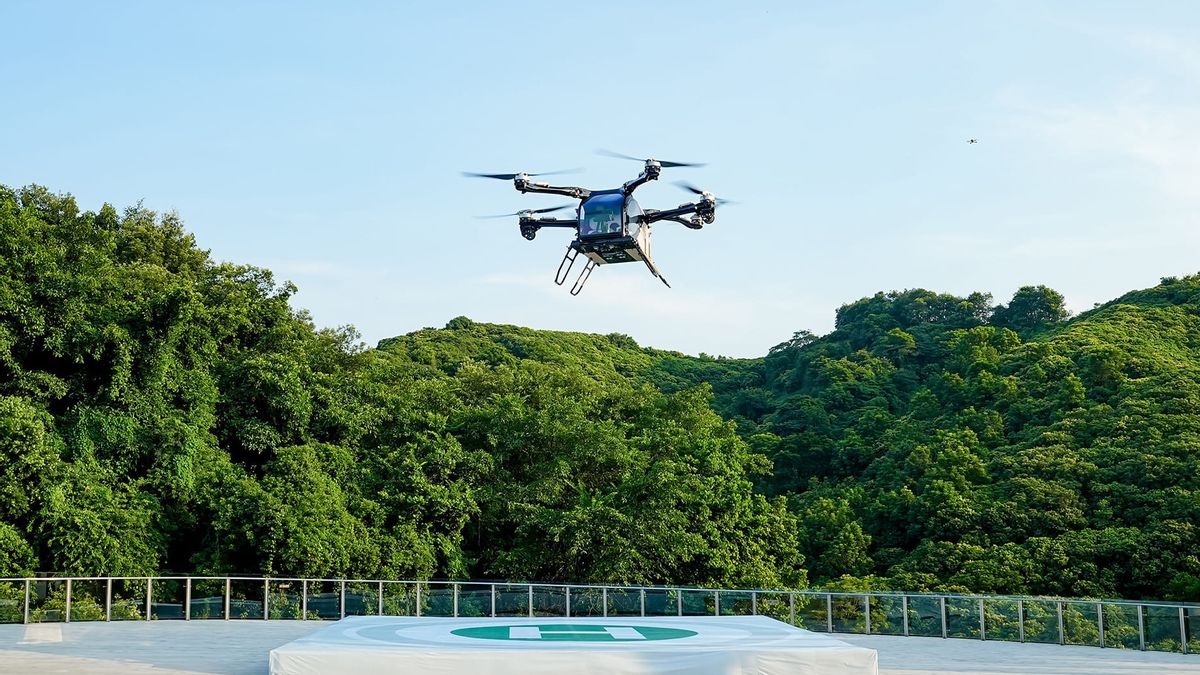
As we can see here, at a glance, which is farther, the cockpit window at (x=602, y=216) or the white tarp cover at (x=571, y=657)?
the cockpit window at (x=602, y=216)

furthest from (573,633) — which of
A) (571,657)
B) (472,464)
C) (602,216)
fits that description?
(472,464)

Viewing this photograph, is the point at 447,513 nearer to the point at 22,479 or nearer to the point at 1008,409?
the point at 22,479

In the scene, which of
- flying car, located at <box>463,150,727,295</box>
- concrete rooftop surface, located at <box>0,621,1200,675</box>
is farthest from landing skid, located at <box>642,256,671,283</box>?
concrete rooftop surface, located at <box>0,621,1200,675</box>

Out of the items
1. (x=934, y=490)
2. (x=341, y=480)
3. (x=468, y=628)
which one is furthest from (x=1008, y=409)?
(x=468, y=628)

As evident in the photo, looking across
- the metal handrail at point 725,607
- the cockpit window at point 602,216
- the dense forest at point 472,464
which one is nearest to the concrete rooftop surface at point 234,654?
the metal handrail at point 725,607

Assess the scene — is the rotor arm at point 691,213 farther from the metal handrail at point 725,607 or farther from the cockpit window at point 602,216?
the metal handrail at point 725,607

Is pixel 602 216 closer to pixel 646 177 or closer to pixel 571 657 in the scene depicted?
pixel 646 177
